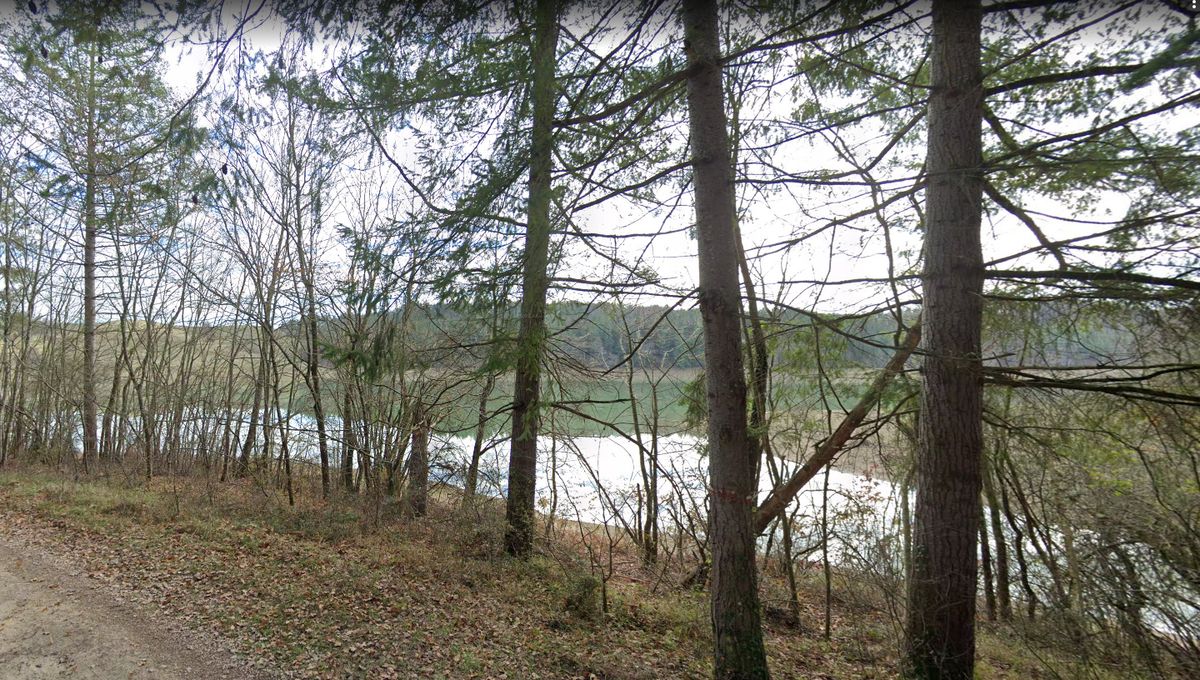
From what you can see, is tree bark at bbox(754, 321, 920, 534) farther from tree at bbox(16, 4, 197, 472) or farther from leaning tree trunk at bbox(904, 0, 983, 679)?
tree at bbox(16, 4, 197, 472)

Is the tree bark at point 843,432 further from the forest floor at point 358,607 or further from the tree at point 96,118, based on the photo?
the tree at point 96,118

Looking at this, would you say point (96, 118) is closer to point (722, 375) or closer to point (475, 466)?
point (475, 466)

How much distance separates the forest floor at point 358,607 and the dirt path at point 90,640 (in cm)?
2

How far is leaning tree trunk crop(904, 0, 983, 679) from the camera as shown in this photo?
3879 mm

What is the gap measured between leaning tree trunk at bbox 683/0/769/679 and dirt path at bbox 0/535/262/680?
12.9 feet

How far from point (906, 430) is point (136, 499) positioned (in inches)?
474

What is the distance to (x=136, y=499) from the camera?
30.5ft

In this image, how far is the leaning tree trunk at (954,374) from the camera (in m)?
3.88

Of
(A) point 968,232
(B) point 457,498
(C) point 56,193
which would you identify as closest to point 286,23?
(C) point 56,193

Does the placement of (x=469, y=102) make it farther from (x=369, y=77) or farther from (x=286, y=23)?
(x=286, y=23)

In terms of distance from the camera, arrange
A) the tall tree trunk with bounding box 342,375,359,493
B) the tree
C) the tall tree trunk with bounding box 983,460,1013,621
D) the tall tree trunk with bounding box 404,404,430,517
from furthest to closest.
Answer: the tall tree trunk with bounding box 342,375,359,493
the tall tree trunk with bounding box 404,404,430,517
the tall tree trunk with bounding box 983,460,1013,621
the tree

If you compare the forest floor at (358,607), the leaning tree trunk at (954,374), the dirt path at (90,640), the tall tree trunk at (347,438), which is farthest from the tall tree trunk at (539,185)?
the tall tree trunk at (347,438)

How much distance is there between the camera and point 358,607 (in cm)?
560

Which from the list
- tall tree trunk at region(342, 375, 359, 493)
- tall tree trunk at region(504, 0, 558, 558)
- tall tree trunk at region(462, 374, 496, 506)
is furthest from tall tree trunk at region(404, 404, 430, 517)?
tall tree trunk at region(504, 0, 558, 558)
